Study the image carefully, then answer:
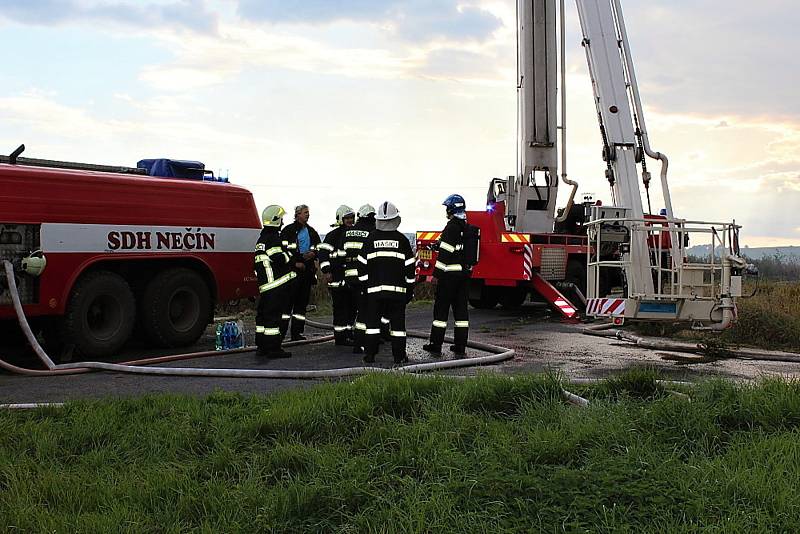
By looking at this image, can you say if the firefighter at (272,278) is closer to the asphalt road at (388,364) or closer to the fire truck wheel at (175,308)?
the asphalt road at (388,364)

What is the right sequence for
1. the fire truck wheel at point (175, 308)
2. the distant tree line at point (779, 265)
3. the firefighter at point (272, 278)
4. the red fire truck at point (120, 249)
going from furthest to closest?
the distant tree line at point (779, 265) < the fire truck wheel at point (175, 308) < the firefighter at point (272, 278) < the red fire truck at point (120, 249)

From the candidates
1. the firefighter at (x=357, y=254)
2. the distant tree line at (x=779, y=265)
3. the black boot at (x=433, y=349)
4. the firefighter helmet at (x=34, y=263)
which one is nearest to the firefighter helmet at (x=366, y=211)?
the firefighter at (x=357, y=254)

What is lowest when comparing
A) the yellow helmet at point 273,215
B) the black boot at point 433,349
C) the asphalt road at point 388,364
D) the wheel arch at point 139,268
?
the asphalt road at point 388,364

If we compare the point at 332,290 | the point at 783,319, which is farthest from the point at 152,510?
the point at 783,319

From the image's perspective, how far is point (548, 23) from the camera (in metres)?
13.3

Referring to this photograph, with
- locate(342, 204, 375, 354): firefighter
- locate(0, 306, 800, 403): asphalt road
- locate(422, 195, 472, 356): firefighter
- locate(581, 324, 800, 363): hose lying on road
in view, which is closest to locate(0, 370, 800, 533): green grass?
locate(0, 306, 800, 403): asphalt road

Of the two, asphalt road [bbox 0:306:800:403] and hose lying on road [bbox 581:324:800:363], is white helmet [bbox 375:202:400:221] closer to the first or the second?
asphalt road [bbox 0:306:800:403]

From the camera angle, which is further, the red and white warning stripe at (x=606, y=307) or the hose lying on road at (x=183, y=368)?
the red and white warning stripe at (x=606, y=307)

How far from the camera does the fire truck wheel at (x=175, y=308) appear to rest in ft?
35.0

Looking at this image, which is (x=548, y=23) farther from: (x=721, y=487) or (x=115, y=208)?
(x=721, y=487)

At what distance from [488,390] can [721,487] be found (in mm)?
1994

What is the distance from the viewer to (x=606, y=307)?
1057 cm

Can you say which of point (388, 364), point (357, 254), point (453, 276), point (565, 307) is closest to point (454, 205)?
point (453, 276)

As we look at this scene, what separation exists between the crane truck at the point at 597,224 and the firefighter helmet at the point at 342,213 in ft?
10.5
